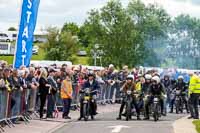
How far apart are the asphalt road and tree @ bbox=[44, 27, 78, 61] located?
66.2 metres

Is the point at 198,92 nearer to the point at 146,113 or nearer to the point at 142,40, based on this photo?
the point at 146,113

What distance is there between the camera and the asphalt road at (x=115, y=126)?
66.7 ft

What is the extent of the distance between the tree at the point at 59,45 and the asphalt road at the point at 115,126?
66.2m

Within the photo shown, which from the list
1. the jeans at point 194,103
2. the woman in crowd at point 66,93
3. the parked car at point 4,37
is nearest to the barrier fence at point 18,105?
the woman in crowd at point 66,93

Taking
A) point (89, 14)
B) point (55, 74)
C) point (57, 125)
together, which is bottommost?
point (57, 125)

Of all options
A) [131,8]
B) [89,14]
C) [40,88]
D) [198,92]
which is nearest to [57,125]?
[40,88]

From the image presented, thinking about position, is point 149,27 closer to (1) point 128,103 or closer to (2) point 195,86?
(2) point 195,86

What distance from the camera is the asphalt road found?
20.3m

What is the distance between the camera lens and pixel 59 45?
315 feet

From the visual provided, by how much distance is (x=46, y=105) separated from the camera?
25.1 meters

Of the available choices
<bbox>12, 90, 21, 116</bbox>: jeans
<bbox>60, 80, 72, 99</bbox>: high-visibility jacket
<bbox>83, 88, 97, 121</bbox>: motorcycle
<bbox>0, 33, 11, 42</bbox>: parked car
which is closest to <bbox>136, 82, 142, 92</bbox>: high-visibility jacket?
<bbox>83, 88, 97, 121</bbox>: motorcycle

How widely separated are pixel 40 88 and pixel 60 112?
3865mm

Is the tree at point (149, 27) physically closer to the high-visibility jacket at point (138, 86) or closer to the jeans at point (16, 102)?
the high-visibility jacket at point (138, 86)

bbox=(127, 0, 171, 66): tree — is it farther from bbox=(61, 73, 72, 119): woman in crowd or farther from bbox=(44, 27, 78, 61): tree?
bbox=(61, 73, 72, 119): woman in crowd
